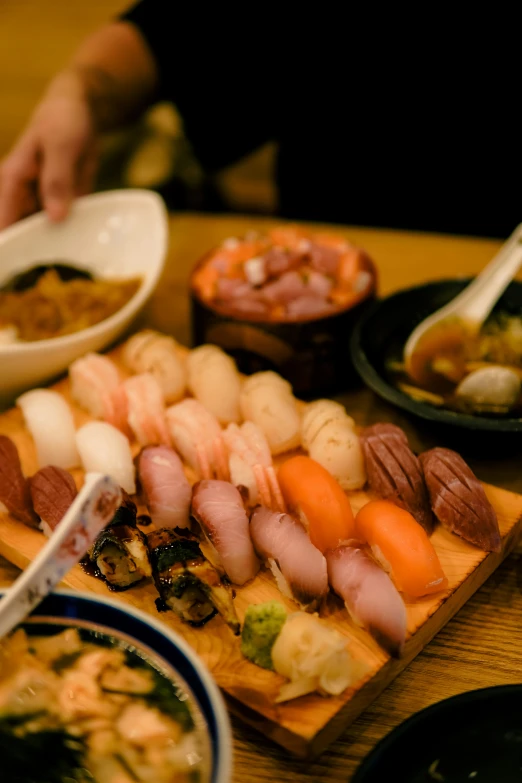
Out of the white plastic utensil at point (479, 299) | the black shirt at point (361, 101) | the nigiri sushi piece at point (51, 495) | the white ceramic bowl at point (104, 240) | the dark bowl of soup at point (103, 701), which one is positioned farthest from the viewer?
the black shirt at point (361, 101)

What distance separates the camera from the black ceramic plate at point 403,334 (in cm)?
124

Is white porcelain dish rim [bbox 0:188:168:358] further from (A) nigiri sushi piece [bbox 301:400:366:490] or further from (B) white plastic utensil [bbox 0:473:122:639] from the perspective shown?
(B) white plastic utensil [bbox 0:473:122:639]

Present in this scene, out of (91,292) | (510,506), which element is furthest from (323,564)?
(91,292)

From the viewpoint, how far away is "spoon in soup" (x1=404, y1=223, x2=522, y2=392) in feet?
4.88

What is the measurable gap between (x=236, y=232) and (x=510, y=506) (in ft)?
4.32

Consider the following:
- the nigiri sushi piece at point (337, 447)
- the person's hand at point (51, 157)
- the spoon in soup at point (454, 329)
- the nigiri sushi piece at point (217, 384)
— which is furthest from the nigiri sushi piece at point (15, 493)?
the person's hand at point (51, 157)

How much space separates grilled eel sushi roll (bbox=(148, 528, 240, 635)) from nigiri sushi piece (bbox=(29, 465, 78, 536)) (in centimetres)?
→ 20

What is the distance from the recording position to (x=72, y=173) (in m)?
1.95

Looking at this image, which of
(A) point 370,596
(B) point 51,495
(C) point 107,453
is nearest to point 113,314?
(C) point 107,453

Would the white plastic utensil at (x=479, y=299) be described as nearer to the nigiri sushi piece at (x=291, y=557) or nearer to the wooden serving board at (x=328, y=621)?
the wooden serving board at (x=328, y=621)

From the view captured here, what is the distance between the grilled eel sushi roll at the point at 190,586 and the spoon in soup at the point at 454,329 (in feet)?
2.04

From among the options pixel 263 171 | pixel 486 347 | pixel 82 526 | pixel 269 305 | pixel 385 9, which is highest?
pixel 385 9

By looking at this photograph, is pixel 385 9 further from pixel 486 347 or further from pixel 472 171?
pixel 486 347

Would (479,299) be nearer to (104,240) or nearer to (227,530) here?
(227,530)
